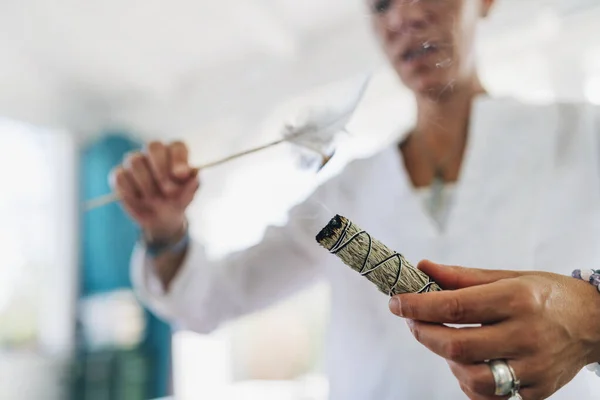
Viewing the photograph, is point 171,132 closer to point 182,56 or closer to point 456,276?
point 182,56

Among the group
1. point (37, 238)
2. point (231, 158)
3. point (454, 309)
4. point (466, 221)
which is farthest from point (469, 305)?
point (37, 238)

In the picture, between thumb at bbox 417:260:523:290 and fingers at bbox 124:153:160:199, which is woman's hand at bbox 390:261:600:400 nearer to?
thumb at bbox 417:260:523:290

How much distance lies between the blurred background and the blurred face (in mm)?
29

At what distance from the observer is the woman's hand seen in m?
0.20

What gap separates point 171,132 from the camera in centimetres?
62

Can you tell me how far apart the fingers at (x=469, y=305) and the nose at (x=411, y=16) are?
0.63 feet

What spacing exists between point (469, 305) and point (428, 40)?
7.7 inches

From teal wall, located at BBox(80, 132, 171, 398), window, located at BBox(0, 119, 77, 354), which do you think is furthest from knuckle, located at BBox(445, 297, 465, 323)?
window, located at BBox(0, 119, 77, 354)

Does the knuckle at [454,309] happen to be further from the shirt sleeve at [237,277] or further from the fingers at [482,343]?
the shirt sleeve at [237,277]

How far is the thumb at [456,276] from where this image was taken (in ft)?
0.74

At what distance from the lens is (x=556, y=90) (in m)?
0.40

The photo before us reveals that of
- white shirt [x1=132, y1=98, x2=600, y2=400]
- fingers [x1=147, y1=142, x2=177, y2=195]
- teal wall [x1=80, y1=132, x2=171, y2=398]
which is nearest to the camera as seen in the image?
white shirt [x1=132, y1=98, x2=600, y2=400]

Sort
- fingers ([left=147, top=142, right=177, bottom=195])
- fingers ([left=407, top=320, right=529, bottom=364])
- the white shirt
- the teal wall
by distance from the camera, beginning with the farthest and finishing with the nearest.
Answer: the teal wall
fingers ([left=147, top=142, right=177, bottom=195])
the white shirt
fingers ([left=407, top=320, right=529, bottom=364])

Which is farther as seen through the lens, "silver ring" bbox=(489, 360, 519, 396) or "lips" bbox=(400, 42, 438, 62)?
"lips" bbox=(400, 42, 438, 62)
